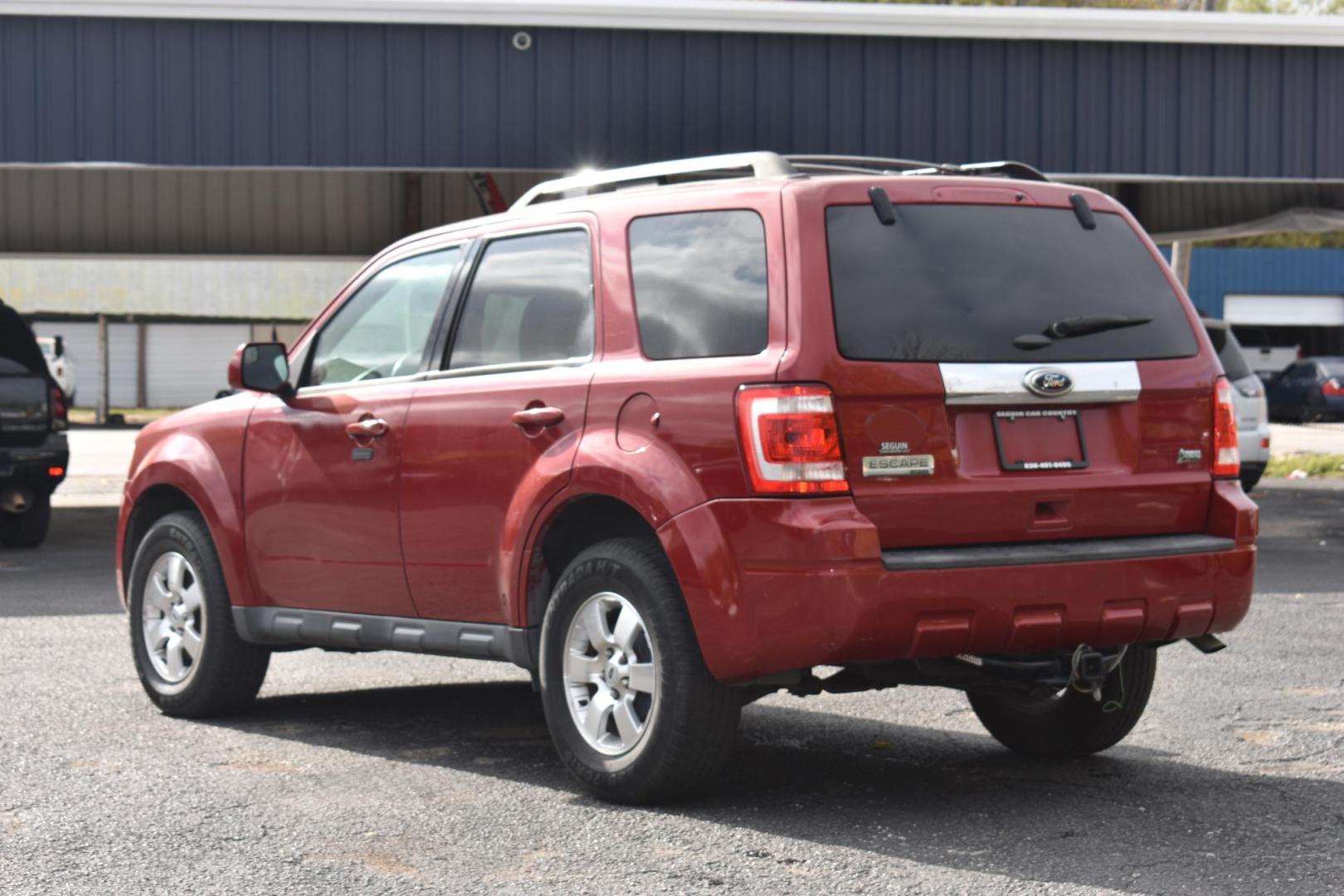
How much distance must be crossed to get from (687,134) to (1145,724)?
1039 centimetres

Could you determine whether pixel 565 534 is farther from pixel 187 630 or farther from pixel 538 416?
pixel 187 630

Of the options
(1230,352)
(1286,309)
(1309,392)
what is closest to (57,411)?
(1230,352)

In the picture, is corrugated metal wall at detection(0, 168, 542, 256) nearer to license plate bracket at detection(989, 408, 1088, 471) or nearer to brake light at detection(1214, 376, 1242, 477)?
brake light at detection(1214, 376, 1242, 477)

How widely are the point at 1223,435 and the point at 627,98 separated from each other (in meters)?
11.3

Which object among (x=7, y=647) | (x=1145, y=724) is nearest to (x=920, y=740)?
(x=1145, y=724)

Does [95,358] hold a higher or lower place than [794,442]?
lower

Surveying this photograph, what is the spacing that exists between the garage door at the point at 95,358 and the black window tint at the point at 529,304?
146 feet

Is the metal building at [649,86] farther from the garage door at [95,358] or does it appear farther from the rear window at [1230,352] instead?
the garage door at [95,358]

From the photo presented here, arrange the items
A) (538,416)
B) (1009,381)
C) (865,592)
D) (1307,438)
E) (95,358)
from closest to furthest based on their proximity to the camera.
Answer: (865,592)
(1009,381)
(538,416)
(1307,438)
(95,358)

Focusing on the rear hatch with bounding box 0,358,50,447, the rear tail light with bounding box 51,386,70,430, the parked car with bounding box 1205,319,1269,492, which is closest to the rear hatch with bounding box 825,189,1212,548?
the rear hatch with bounding box 0,358,50,447

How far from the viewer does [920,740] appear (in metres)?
7.11

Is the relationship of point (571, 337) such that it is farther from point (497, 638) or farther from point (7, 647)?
point (7, 647)

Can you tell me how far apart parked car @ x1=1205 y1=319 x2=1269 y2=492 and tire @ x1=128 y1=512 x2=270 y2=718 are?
11.3 metres

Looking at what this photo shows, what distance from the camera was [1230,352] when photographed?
55.5 ft
